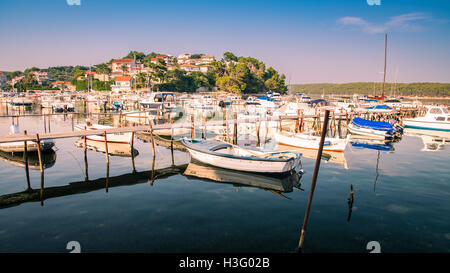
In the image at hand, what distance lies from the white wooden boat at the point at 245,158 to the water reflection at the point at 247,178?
0.31 meters

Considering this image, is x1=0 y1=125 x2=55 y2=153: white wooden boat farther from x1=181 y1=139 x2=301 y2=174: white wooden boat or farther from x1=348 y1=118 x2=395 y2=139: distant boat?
x1=348 y1=118 x2=395 y2=139: distant boat

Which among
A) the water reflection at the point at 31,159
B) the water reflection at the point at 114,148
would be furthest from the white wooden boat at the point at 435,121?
the water reflection at the point at 31,159

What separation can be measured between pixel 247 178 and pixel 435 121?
1219 inches

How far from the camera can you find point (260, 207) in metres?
11.6

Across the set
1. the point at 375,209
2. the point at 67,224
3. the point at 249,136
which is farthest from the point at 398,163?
the point at 67,224

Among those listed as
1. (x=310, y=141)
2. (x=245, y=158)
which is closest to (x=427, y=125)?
(x=310, y=141)

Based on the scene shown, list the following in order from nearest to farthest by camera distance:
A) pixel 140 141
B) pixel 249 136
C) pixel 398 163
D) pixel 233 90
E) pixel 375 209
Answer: pixel 375 209 < pixel 398 163 < pixel 140 141 < pixel 249 136 < pixel 233 90

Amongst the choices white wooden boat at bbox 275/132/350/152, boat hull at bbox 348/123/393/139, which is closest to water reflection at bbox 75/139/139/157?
white wooden boat at bbox 275/132/350/152

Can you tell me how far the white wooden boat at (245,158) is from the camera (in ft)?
49.5

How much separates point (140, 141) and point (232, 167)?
1350 cm

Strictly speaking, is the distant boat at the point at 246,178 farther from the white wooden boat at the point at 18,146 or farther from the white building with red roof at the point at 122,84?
the white building with red roof at the point at 122,84
